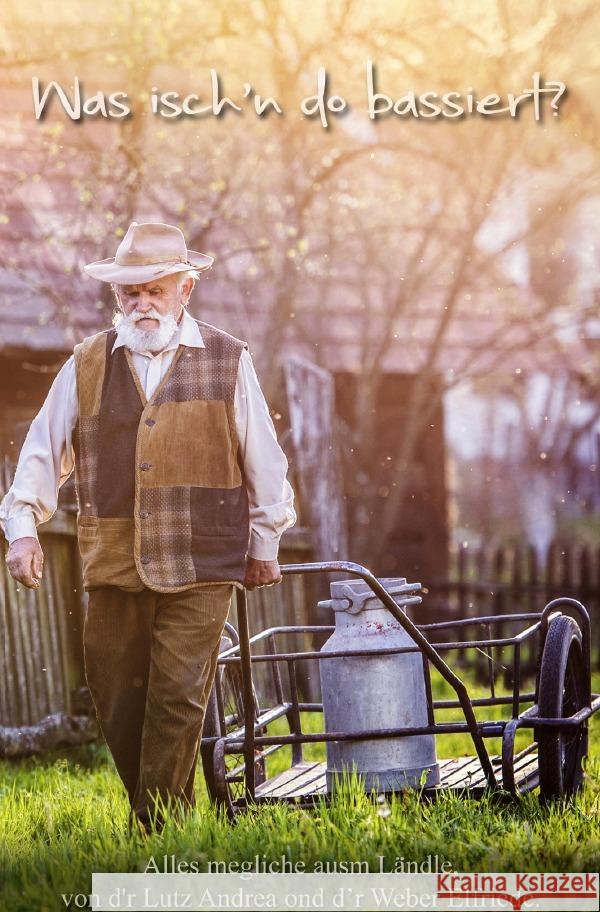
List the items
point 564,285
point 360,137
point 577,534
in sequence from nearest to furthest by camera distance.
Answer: point 360,137
point 564,285
point 577,534

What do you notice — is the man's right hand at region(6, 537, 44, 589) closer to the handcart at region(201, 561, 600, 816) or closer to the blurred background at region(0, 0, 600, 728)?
the handcart at region(201, 561, 600, 816)

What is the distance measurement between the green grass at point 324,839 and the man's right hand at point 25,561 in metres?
0.79

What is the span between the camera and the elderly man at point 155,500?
4066mm

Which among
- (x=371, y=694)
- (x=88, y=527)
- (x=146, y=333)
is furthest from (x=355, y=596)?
(x=146, y=333)

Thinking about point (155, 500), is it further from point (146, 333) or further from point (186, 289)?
point (186, 289)

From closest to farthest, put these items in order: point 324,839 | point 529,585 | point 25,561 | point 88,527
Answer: point 324,839
point 25,561
point 88,527
point 529,585

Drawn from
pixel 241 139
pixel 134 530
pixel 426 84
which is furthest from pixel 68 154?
pixel 134 530

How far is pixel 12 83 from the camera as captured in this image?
384 inches

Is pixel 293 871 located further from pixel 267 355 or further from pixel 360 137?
pixel 360 137

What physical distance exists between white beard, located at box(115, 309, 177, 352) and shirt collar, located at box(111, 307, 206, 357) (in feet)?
0.06

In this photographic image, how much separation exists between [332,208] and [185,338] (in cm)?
914

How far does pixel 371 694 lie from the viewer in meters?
4.54

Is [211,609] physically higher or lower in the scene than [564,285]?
lower

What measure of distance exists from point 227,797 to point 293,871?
2.30 ft
